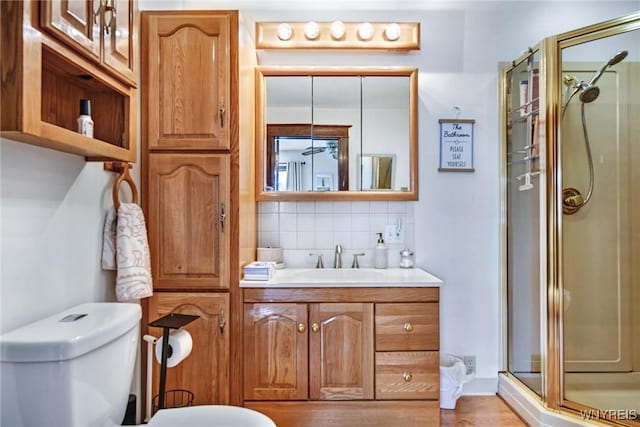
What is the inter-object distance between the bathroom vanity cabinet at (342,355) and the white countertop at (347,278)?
0.09ft

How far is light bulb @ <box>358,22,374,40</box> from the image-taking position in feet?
6.98

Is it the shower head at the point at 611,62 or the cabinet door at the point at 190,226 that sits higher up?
the shower head at the point at 611,62

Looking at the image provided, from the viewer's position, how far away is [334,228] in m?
2.23

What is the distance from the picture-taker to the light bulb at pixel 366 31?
2129 mm

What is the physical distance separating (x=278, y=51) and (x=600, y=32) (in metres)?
1.70

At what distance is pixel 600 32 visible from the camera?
1.77 meters

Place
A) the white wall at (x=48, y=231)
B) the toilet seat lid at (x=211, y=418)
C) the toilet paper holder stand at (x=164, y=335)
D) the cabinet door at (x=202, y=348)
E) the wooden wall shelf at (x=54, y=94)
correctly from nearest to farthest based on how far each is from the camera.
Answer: the wooden wall shelf at (x=54, y=94)
the white wall at (x=48, y=231)
the toilet seat lid at (x=211, y=418)
the toilet paper holder stand at (x=164, y=335)
the cabinet door at (x=202, y=348)

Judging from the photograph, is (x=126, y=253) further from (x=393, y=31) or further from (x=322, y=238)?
(x=393, y=31)

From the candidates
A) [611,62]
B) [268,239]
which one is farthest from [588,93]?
[268,239]

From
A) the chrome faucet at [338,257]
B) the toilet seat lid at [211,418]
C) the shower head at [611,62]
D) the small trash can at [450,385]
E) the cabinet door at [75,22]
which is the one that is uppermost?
the shower head at [611,62]

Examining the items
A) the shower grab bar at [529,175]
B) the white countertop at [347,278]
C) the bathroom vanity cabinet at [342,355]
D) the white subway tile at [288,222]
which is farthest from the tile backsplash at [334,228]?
the shower grab bar at [529,175]

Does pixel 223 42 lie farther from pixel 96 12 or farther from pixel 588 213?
pixel 588 213

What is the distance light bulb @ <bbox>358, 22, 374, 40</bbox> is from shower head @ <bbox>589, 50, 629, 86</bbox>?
50.0 inches

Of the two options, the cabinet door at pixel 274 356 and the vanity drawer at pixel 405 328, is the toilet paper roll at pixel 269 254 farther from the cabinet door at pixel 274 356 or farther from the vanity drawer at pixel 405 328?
the vanity drawer at pixel 405 328
